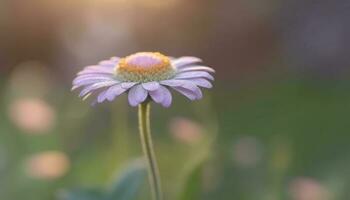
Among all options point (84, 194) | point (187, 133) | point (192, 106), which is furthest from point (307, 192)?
point (192, 106)

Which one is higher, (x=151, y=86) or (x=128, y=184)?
(x=151, y=86)

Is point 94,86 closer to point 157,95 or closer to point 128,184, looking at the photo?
point 157,95

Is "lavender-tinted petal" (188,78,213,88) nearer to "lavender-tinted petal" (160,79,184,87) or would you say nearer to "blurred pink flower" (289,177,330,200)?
"lavender-tinted petal" (160,79,184,87)

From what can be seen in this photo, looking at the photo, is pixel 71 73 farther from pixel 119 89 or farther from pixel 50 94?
pixel 119 89

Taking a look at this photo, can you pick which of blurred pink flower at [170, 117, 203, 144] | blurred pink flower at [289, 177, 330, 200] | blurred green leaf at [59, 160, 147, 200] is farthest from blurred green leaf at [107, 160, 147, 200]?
blurred pink flower at [289, 177, 330, 200]

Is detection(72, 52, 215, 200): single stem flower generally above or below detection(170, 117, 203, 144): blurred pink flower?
above

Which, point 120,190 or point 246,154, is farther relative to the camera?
point 246,154

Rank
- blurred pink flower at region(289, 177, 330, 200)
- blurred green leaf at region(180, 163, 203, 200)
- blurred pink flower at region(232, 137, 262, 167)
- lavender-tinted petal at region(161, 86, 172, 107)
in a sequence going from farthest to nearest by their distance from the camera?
blurred pink flower at region(232, 137, 262, 167) → blurred pink flower at region(289, 177, 330, 200) → blurred green leaf at region(180, 163, 203, 200) → lavender-tinted petal at region(161, 86, 172, 107)

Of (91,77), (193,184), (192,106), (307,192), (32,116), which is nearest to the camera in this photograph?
(91,77)
